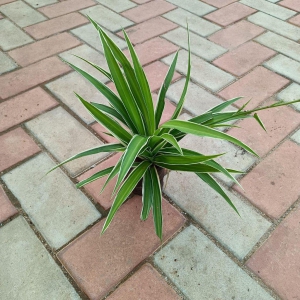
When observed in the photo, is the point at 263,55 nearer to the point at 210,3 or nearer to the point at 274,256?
the point at 210,3

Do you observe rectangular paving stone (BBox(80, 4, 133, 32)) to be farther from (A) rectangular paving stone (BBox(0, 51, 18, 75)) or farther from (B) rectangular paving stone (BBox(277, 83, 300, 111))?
(B) rectangular paving stone (BBox(277, 83, 300, 111))

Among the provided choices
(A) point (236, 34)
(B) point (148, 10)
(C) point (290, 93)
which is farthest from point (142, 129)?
(B) point (148, 10)

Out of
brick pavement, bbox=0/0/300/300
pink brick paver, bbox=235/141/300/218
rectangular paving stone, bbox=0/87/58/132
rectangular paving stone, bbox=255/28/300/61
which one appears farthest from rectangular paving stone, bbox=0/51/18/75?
rectangular paving stone, bbox=255/28/300/61

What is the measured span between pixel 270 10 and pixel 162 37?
1.01 m

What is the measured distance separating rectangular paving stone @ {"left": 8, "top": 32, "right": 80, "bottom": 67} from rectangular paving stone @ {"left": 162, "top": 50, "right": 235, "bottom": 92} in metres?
0.69

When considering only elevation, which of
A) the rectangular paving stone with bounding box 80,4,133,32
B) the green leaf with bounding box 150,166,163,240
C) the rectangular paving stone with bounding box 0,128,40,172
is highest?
the green leaf with bounding box 150,166,163,240

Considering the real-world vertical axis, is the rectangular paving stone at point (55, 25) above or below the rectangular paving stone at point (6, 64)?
above

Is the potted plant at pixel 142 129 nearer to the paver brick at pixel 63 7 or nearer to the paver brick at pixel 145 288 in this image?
the paver brick at pixel 145 288

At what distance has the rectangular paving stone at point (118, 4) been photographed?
2768mm

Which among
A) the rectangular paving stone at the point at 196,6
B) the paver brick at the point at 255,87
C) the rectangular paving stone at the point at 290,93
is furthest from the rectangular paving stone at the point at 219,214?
the rectangular paving stone at the point at 196,6

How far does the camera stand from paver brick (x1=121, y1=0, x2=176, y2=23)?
2656mm

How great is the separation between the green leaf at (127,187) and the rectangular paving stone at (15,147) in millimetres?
669

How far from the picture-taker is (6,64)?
2170 millimetres

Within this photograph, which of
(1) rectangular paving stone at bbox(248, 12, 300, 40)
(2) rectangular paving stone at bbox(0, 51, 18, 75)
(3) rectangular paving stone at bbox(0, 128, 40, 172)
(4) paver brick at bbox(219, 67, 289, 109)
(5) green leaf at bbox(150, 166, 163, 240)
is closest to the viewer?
(5) green leaf at bbox(150, 166, 163, 240)
